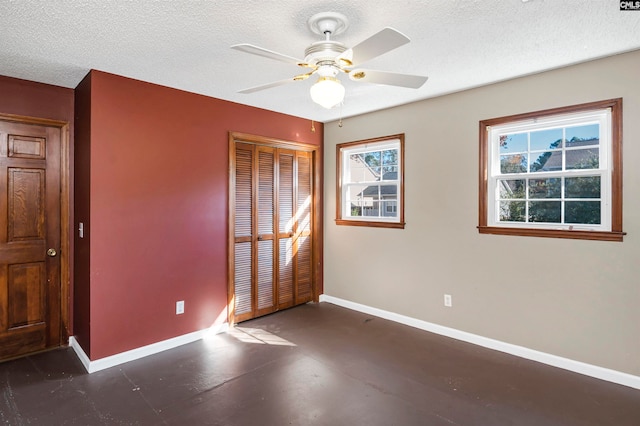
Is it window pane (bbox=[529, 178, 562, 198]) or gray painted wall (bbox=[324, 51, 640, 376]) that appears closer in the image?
gray painted wall (bbox=[324, 51, 640, 376])

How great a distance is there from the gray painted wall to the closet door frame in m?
0.31

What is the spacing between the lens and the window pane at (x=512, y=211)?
3.28m

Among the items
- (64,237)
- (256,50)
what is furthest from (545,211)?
(64,237)

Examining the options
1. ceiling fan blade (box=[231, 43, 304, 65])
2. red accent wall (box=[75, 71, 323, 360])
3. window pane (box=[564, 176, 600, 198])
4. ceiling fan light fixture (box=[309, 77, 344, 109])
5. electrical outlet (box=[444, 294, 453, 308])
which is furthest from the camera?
electrical outlet (box=[444, 294, 453, 308])

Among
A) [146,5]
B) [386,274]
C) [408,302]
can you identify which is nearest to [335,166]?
[386,274]

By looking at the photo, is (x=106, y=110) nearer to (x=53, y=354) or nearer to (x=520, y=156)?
(x=53, y=354)

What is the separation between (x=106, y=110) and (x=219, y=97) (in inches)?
42.8

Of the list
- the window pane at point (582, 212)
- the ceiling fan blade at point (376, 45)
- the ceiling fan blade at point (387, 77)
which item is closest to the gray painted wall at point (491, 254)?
the window pane at point (582, 212)

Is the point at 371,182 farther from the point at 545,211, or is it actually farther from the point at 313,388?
the point at 313,388

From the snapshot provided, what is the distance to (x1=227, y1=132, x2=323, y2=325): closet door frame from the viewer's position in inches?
152

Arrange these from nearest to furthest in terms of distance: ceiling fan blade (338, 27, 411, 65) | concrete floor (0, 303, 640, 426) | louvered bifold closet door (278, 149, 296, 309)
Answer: ceiling fan blade (338, 27, 411, 65) < concrete floor (0, 303, 640, 426) < louvered bifold closet door (278, 149, 296, 309)

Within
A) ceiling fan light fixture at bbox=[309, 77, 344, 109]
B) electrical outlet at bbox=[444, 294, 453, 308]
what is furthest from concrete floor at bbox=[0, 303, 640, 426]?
ceiling fan light fixture at bbox=[309, 77, 344, 109]

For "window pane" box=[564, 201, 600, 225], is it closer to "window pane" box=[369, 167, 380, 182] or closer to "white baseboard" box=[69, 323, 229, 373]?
"window pane" box=[369, 167, 380, 182]

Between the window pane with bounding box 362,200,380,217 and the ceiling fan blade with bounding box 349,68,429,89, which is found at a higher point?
the ceiling fan blade with bounding box 349,68,429,89
